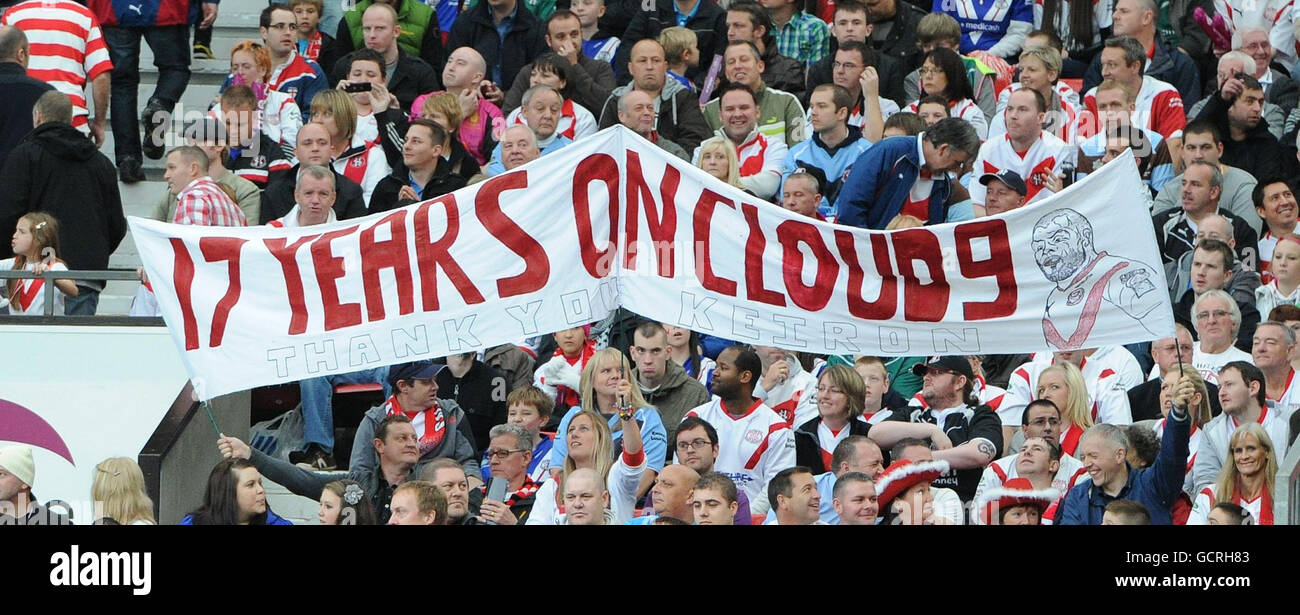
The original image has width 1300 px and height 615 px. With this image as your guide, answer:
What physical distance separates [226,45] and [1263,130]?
7470 mm

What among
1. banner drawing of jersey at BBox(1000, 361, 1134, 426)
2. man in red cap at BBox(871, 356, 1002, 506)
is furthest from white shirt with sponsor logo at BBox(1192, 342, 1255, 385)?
man in red cap at BBox(871, 356, 1002, 506)

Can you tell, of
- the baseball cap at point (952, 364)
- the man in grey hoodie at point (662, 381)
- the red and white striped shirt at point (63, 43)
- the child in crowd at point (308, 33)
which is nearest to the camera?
the baseball cap at point (952, 364)

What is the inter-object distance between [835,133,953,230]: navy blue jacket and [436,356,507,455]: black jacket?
2.09m

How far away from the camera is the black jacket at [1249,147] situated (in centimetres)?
1398

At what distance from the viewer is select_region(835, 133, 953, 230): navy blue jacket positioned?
12703 millimetres

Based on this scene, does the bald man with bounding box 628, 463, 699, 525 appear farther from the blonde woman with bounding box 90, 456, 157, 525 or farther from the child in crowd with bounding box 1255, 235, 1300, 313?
the child in crowd with bounding box 1255, 235, 1300, 313

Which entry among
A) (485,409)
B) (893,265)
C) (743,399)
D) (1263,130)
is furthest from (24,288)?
(1263,130)

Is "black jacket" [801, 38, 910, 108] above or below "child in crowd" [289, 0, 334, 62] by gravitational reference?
below

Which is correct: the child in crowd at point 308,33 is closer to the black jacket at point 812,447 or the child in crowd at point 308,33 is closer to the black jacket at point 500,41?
the black jacket at point 500,41

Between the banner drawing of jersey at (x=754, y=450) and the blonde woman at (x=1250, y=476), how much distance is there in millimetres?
1961

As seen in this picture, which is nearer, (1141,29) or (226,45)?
(1141,29)

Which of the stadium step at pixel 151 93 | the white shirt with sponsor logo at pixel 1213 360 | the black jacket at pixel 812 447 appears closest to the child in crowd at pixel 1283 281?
the white shirt with sponsor logo at pixel 1213 360
